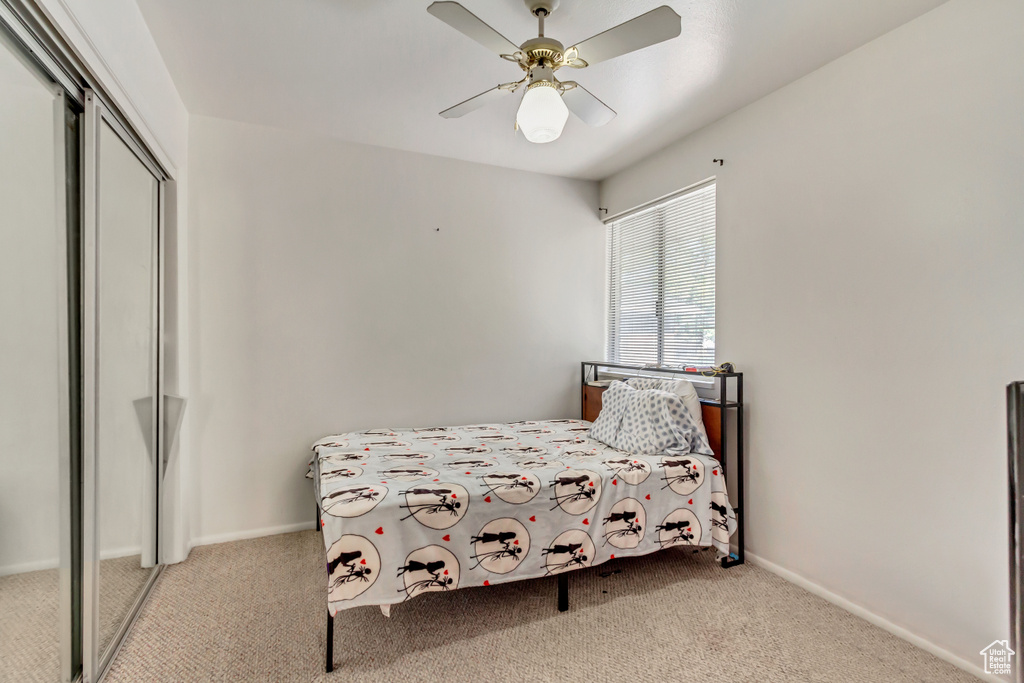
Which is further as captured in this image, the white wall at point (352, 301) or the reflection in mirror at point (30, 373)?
the white wall at point (352, 301)

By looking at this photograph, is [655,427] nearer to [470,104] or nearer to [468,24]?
[470,104]

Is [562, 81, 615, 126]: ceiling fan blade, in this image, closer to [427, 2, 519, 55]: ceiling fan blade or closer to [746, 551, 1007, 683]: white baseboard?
[427, 2, 519, 55]: ceiling fan blade

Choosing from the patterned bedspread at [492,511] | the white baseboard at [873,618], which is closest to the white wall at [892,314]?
the white baseboard at [873,618]

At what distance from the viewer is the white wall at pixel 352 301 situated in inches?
115

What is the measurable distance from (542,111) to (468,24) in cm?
36

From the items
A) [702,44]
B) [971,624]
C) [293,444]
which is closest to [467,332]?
[293,444]

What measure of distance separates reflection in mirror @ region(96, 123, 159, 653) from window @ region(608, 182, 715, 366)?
9.66 ft

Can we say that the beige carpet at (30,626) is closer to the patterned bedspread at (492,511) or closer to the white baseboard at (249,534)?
the patterned bedspread at (492,511)

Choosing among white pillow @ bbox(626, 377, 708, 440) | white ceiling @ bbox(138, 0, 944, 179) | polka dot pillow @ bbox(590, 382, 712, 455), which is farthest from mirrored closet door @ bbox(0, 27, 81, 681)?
white pillow @ bbox(626, 377, 708, 440)

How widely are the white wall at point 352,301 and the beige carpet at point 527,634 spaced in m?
0.81

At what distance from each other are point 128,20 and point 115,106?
12.7 inches

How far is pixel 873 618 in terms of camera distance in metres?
2.09

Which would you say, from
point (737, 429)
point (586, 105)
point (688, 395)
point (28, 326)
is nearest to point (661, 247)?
point (688, 395)

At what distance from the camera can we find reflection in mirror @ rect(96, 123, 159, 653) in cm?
177
